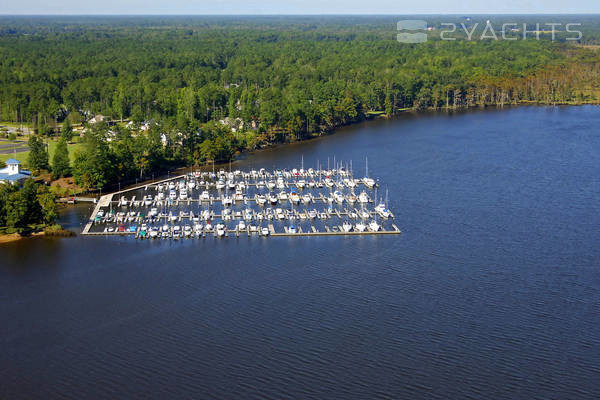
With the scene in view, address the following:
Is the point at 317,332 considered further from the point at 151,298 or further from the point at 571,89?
the point at 571,89

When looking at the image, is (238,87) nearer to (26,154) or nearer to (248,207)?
(26,154)

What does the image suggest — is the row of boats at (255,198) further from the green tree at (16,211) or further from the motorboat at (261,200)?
the green tree at (16,211)

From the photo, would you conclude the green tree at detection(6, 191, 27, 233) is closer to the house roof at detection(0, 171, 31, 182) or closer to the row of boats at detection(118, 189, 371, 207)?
the row of boats at detection(118, 189, 371, 207)

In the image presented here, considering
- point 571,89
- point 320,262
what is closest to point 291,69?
point 571,89

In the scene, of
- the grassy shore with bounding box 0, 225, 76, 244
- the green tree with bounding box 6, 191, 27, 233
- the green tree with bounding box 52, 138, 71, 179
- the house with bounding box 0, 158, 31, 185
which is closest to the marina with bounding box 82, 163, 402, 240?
the grassy shore with bounding box 0, 225, 76, 244

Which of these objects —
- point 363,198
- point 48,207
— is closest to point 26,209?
point 48,207
